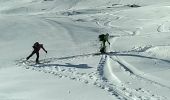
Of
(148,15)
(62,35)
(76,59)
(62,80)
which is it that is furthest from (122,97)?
(148,15)

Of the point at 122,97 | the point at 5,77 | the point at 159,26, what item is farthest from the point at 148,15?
the point at 122,97

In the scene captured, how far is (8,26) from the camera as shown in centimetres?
3975

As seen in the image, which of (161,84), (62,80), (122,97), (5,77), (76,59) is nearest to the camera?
A: (122,97)

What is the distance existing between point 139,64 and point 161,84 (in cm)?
412

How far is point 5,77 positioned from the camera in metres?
20.8

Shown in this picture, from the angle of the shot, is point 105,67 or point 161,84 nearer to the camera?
point 161,84

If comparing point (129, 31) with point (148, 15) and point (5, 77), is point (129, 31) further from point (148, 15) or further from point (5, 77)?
point (5, 77)

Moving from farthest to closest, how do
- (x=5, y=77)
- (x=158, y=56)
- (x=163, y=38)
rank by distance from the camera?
(x=163, y=38) < (x=158, y=56) < (x=5, y=77)

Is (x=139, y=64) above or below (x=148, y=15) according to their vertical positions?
below

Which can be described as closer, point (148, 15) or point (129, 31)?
point (129, 31)

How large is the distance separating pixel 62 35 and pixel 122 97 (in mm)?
21731

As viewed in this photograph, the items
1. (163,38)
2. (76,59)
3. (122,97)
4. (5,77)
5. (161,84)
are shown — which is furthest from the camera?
(163,38)

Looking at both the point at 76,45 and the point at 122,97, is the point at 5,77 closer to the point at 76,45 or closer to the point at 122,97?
the point at 122,97

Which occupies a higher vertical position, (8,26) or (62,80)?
(8,26)
